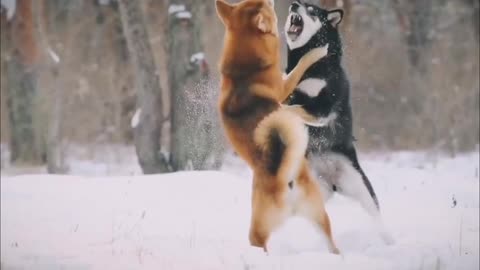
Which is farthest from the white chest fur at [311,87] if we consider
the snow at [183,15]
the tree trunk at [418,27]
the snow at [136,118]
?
the tree trunk at [418,27]

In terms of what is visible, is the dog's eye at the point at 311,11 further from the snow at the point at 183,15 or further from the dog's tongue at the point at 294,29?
the snow at the point at 183,15

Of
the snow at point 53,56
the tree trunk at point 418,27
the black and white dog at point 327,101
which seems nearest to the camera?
the black and white dog at point 327,101

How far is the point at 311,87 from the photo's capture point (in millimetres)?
2596

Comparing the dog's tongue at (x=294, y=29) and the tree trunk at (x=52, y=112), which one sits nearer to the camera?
the dog's tongue at (x=294, y=29)

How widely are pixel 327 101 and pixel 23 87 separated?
1.69 m

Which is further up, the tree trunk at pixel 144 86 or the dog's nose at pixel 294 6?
the dog's nose at pixel 294 6

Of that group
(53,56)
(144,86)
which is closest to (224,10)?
(144,86)

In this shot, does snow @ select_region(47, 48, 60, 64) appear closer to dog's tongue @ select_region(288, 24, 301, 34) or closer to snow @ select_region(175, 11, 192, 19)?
snow @ select_region(175, 11, 192, 19)

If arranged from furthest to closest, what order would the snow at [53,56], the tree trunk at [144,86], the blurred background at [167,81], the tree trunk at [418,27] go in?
the tree trunk at [418,27]
the snow at [53,56]
the tree trunk at [144,86]
the blurred background at [167,81]

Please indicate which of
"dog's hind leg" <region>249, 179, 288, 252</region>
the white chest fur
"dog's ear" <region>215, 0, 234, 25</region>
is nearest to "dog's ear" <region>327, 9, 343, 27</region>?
the white chest fur

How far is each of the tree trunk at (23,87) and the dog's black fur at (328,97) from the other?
148 cm

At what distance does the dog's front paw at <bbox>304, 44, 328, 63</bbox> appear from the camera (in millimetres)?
2613

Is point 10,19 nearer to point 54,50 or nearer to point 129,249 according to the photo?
point 54,50

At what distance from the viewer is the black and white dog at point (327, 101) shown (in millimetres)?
2602
